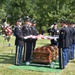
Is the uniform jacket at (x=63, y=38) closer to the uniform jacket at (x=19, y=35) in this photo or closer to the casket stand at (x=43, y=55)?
the casket stand at (x=43, y=55)

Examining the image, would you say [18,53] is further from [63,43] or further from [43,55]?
[63,43]

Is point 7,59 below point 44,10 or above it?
below

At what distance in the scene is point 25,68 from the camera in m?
11.6

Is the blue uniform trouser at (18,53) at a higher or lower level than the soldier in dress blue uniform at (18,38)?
lower

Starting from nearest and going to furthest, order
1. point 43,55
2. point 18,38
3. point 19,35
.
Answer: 1. point 19,35
2. point 18,38
3. point 43,55

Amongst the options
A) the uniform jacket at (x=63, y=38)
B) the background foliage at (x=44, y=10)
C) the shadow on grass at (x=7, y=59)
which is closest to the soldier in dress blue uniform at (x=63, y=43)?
the uniform jacket at (x=63, y=38)

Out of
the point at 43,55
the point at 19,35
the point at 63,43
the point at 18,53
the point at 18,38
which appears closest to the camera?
the point at 63,43

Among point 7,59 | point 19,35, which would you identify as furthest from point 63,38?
point 7,59

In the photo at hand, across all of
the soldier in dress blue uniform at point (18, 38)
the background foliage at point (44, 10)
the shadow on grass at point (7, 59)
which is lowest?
the shadow on grass at point (7, 59)

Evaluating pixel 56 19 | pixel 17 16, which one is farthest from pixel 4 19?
pixel 56 19

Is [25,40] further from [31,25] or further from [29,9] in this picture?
[29,9]

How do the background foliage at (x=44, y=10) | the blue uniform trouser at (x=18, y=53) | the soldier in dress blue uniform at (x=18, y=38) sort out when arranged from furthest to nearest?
the background foliage at (x=44, y=10) < the blue uniform trouser at (x=18, y=53) < the soldier in dress blue uniform at (x=18, y=38)

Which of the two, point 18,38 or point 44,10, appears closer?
point 18,38

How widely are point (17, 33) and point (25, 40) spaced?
0.78m
